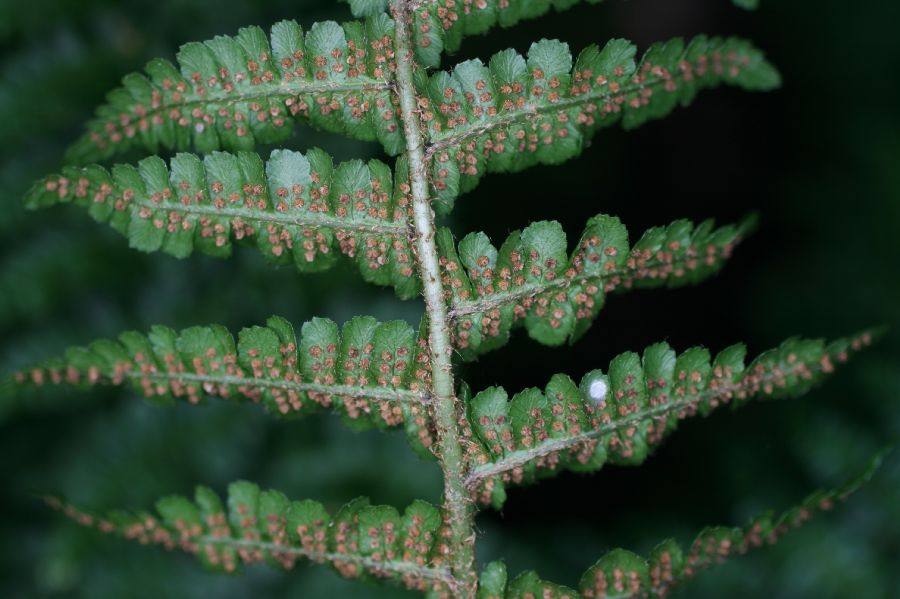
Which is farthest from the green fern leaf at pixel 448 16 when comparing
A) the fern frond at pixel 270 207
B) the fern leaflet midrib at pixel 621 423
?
the fern leaflet midrib at pixel 621 423

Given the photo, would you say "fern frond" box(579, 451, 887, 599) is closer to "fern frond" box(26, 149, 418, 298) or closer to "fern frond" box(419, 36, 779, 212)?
"fern frond" box(26, 149, 418, 298)

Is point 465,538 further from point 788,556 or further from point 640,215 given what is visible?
point 640,215

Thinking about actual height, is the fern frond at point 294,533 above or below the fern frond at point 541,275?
below

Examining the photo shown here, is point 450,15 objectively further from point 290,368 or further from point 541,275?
point 290,368

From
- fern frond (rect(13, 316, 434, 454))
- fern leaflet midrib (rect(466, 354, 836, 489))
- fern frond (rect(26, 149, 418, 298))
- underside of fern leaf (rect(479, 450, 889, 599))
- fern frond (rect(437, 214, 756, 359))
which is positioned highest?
fern frond (rect(26, 149, 418, 298))

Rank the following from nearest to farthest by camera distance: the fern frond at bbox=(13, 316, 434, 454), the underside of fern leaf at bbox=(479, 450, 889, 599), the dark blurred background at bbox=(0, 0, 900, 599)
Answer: the underside of fern leaf at bbox=(479, 450, 889, 599) → the fern frond at bbox=(13, 316, 434, 454) → the dark blurred background at bbox=(0, 0, 900, 599)

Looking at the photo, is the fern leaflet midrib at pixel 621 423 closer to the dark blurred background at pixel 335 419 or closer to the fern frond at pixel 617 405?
the fern frond at pixel 617 405

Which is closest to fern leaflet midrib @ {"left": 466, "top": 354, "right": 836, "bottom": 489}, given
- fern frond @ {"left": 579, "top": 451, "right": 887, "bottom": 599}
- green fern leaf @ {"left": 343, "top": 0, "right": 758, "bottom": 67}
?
fern frond @ {"left": 579, "top": 451, "right": 887, "bottom": 599}
